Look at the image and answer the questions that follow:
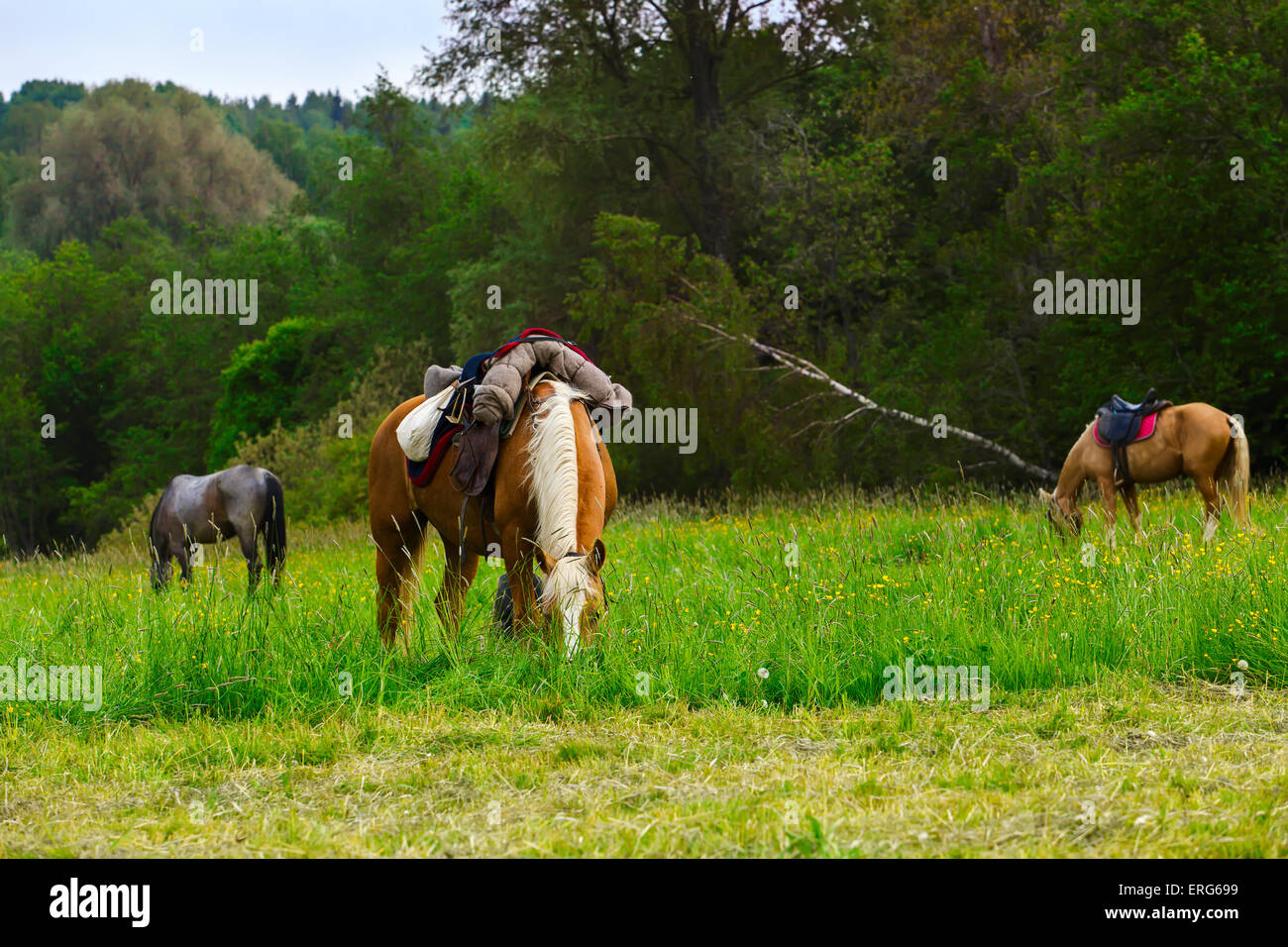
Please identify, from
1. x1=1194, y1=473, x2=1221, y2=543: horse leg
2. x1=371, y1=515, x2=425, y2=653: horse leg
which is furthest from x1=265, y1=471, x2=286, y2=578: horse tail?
x1=1194, y1=473, x2=1221, y2=543: horse leg

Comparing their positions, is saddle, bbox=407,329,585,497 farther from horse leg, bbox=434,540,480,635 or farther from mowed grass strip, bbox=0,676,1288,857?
mowed grass strip, bbox=0,676,1288,857

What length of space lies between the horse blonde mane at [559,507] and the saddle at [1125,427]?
23.4 feet

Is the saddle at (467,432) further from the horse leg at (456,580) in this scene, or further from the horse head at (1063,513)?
the horse head at (1063,513)

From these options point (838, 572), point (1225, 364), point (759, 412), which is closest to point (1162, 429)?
point (838, 572)

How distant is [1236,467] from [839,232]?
15957mm

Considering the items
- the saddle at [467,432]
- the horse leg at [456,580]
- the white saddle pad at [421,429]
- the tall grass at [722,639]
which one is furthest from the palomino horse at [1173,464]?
the white saddle pad at [421,429]

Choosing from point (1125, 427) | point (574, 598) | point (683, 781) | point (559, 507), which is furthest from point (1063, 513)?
point (683, 781)

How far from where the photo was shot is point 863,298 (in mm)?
27562

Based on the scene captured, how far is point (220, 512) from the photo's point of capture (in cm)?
1215

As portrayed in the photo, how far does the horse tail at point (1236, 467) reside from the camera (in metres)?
10.2

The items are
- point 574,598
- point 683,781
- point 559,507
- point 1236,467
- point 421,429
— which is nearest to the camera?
point 683,781

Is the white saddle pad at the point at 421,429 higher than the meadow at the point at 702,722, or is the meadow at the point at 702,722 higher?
the white saddle pad at the point at 421,429

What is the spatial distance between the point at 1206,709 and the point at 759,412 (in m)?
18.8

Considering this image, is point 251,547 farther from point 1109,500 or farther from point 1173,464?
point 1173,464
